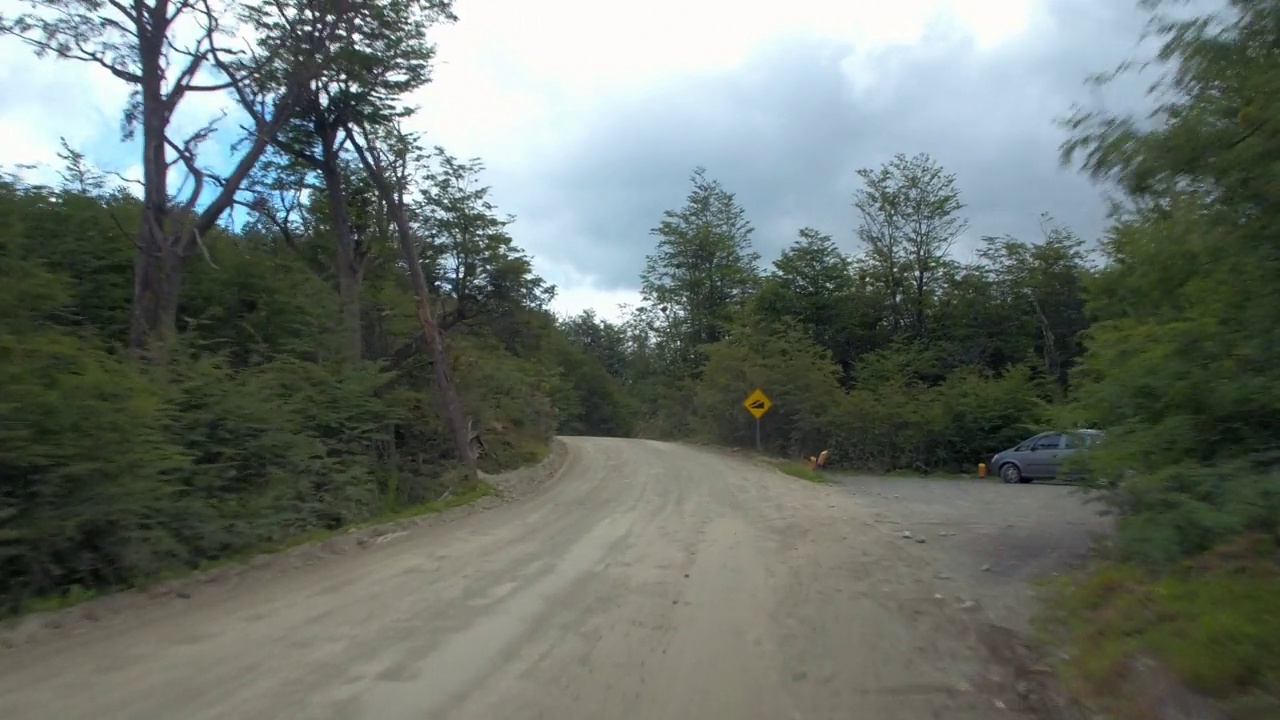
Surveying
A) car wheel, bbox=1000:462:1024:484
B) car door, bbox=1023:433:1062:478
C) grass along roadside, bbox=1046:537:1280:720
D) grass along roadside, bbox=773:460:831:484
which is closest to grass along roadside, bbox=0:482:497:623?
grass along roadside, bbox=1046:537:1280:720

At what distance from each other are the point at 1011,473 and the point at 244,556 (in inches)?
992

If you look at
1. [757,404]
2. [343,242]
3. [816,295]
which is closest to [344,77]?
[343,242]

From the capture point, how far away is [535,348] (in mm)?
34906

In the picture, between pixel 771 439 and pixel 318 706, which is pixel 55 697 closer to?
pixel 318 706

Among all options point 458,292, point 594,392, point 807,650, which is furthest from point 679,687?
point 594,392

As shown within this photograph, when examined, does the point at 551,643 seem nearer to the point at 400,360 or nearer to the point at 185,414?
the point at 185,414

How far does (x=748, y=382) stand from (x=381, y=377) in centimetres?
2394

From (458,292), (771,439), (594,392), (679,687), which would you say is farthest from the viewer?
(594,392)

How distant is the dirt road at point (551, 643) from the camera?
650cm

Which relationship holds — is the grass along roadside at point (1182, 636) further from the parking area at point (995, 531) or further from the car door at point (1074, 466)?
the car door at point (1074, 466)

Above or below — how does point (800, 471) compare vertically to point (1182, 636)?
above

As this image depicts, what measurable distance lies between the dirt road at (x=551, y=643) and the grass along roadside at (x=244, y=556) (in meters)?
0.78

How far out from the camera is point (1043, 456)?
30.6 meters

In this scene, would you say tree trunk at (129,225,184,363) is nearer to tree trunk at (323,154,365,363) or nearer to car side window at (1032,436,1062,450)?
tree trunk at (323,154,365,363)
